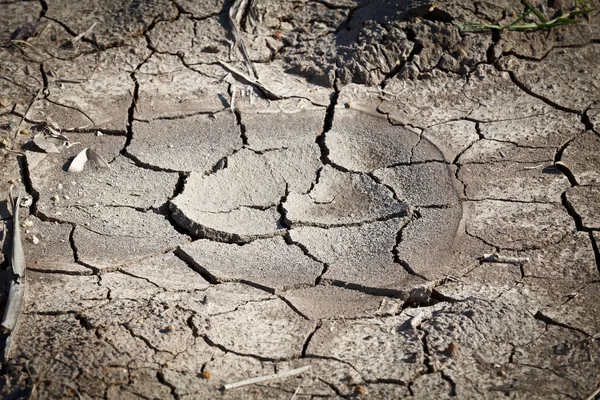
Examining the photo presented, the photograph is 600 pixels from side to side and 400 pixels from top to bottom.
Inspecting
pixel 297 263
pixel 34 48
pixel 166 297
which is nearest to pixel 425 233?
pixel 297 263

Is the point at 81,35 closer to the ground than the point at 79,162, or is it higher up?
higher up

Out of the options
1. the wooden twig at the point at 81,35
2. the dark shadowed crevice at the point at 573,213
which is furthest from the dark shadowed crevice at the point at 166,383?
the wooden twig at the point at 81,35

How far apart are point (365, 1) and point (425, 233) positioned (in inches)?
79.7

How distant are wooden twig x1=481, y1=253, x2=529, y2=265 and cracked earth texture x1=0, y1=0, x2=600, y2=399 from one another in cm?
3

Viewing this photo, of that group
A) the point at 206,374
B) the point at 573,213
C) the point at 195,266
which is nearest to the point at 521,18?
the point at 573,213

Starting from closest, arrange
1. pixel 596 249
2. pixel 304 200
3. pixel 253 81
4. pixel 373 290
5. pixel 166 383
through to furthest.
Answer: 1. pixel 166 383
2. pixel 373 290
3. pixel 596 249
4. pixel 304 200
5. pixel 253 81

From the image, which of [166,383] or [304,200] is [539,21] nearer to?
[304,200]

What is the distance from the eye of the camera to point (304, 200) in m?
4.11

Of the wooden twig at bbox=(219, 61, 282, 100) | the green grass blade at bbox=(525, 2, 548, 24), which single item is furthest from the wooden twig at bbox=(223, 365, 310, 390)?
the green grass blade at bbox=(525, 2, 548, 24)

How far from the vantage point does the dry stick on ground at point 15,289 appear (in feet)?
10.5

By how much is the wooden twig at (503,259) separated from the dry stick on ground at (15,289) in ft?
7.07

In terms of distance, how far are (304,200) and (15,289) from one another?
4.96ft

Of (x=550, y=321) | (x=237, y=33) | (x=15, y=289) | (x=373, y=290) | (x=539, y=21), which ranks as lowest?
(x=15, y=289)

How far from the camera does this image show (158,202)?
4.05 m
